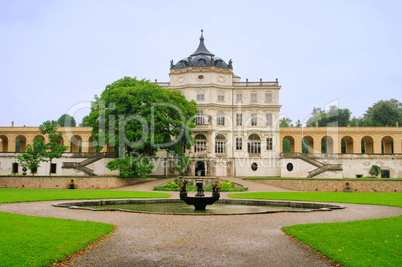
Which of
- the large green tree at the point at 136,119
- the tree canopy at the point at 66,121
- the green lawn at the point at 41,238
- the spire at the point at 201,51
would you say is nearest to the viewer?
the green lawn at the point at 41,238

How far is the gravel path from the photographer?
28.9ft

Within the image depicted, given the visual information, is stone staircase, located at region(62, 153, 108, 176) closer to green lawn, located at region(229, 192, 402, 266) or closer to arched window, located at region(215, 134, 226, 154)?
arched window, located at region(215, 134, 226, 154)

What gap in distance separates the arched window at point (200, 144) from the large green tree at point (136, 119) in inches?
334

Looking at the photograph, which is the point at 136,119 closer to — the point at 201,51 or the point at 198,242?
the point at 201,51

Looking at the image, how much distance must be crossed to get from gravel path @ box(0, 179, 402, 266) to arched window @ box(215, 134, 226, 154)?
125 ft

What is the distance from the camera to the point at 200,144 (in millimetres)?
54719

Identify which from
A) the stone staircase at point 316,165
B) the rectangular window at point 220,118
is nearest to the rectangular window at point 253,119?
the rectangular window at point 220,118

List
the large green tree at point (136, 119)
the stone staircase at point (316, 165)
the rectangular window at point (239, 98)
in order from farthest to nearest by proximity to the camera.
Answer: the rectangular window at point (239, 98)
the stone staircase at point (316, 165)
the large green tree at point (136, 119)

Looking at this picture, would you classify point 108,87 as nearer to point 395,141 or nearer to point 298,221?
point 298,221

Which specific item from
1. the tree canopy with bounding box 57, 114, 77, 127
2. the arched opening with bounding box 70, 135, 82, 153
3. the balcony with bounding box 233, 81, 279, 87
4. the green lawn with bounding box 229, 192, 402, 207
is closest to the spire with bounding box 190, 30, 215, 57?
the balcony with bounding box 233, 81, 279, 87

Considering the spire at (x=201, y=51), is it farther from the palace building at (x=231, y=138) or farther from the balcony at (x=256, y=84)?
the balcony at (x=256, y=84)

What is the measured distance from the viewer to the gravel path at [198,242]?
8.82 m

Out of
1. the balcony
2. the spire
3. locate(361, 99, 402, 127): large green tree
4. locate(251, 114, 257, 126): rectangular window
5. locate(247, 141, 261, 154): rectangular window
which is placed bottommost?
locate(247, 141, 261, 154): rectangular window

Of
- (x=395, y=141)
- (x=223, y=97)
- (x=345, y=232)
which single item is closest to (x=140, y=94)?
(x=223, y=97)
